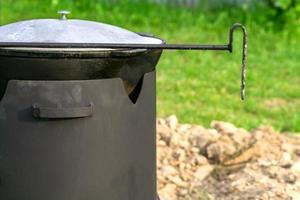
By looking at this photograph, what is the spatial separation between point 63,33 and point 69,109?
31 centimetres

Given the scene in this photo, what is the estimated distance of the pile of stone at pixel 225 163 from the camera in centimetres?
412

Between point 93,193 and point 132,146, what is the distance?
0.24 m

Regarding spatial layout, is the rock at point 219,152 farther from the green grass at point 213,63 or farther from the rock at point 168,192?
the green grass at point 213,63

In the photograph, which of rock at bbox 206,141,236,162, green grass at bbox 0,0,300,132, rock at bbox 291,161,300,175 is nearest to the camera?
rock at bbox 291,161,300,175

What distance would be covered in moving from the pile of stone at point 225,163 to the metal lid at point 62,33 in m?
1.37

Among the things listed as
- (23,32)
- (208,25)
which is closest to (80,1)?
(208,25)

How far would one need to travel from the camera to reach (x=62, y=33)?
113 inches

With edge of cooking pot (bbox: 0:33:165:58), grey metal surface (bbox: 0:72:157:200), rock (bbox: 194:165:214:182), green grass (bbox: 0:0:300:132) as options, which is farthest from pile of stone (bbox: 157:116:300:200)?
edge of cooking pot (bbox: 0:33:165:58)

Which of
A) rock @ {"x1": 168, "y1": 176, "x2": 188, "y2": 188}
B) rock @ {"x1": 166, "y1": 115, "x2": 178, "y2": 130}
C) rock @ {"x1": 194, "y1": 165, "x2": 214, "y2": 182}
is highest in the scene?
rock @ {"x1": 166, "y1": 115, "x2": 178, "y2": 130}

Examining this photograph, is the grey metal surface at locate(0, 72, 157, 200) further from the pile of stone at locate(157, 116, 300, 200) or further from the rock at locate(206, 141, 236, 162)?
the rock at locate(206, 141, 236, 162)

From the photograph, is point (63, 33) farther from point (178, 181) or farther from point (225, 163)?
point (225, 163)

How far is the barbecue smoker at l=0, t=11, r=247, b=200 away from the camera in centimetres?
274

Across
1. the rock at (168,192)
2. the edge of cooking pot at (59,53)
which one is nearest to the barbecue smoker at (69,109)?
the edge of cooking pot at (59,53)

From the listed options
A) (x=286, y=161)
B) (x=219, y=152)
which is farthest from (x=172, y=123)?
(x=286, y=161)
